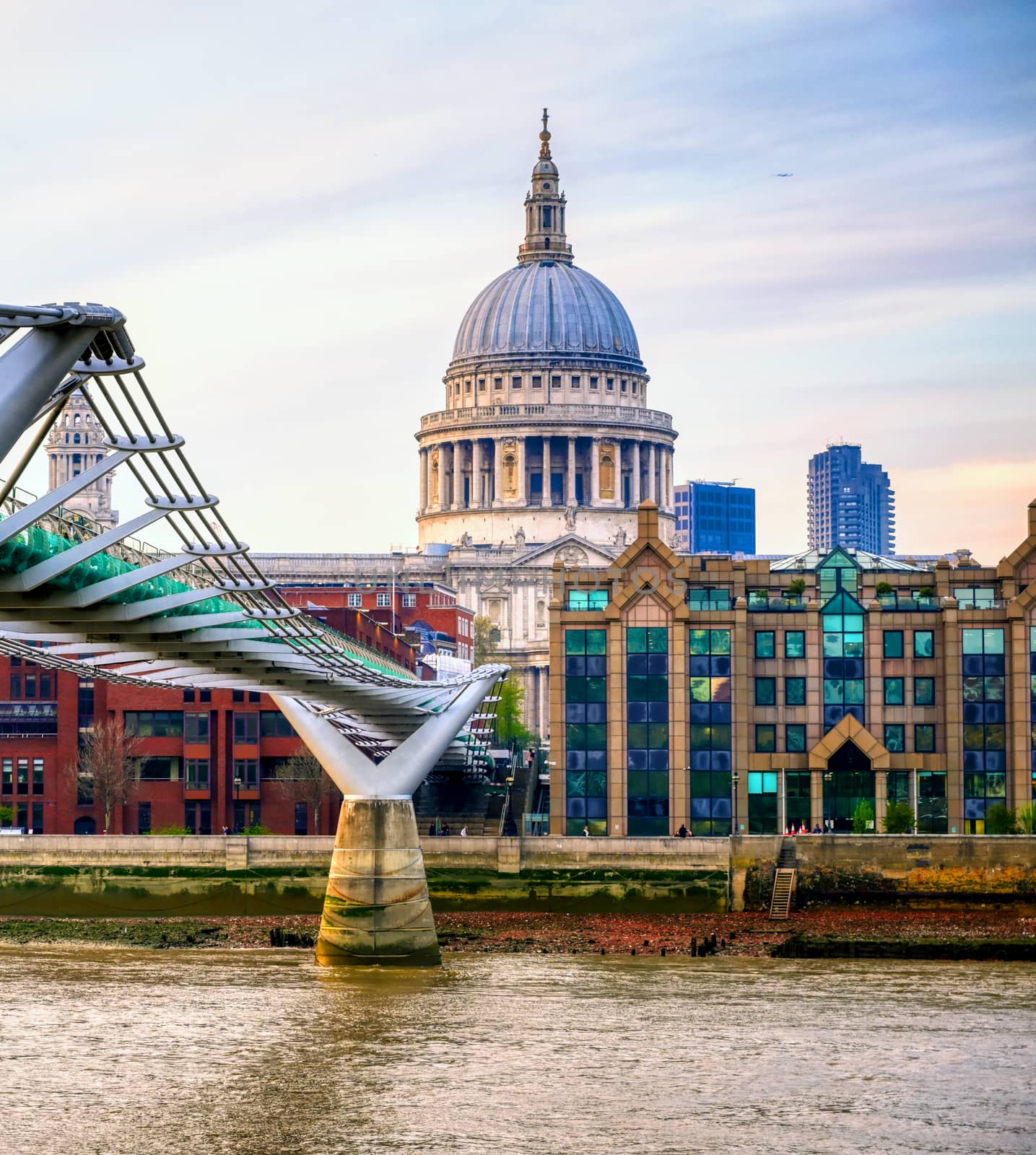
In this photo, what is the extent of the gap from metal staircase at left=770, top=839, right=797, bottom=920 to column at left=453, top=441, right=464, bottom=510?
4771 inches

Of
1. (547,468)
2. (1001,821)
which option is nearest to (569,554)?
(547,468)

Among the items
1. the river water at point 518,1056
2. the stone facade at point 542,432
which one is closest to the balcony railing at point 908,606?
the river water at point 518,1056

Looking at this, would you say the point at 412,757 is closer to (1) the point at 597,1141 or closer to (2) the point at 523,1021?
(2) the point at 523,1021

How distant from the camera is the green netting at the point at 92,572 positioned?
3844cm

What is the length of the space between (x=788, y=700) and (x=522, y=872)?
10672mm

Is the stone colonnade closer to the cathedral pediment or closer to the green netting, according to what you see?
the cathedral pediment

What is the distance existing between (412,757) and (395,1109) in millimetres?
24315

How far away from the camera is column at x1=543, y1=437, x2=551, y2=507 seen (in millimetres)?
191000

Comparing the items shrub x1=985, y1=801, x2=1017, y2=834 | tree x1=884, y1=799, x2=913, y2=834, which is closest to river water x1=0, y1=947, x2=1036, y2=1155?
tree x1=884, y1=799, x2=913, y2=834

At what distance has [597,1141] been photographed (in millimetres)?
39625

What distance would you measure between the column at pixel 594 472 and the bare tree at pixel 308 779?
9534 centimetres

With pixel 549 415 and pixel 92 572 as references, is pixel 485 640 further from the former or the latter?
pixel 92 572

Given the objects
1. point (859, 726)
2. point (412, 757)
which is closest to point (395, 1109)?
point (412, 757)

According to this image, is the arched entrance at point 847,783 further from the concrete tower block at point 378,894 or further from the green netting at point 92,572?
the green netting at point 92,572
